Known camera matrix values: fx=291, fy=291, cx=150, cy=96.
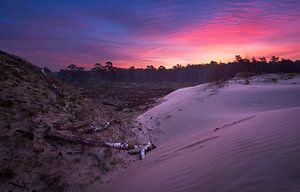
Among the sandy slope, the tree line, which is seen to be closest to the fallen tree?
the sandy slope

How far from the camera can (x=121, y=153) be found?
7.31 meters

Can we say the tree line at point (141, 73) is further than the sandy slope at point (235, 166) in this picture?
Yes

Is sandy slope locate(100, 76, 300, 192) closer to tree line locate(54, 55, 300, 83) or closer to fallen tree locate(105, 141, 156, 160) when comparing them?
fallen tree locate(105, 141, 156, 160)

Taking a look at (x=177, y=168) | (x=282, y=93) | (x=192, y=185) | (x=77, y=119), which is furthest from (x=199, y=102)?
(x=192, y=185)

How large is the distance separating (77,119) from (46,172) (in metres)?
3.01

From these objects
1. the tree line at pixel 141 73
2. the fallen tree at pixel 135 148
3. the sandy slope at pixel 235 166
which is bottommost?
the fallen tree at pixel 135 148

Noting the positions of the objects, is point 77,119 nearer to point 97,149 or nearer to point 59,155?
point 97,149

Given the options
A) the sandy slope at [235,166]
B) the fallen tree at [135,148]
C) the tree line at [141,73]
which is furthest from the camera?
the tree line at [141,73]

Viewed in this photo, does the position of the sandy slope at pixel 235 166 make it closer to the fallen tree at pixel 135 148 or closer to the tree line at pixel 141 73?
the fallen tree at pixel 135 148

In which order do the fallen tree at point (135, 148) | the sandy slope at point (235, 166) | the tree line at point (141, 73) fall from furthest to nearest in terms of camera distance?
the tree line at point (141, 73), the fallen tree at point (135, 148), the sandy slope at point (235, 166)

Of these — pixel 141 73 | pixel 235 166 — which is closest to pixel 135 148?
pixel 235 166

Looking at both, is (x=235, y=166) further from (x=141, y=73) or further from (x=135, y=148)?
(x=141, y=73)

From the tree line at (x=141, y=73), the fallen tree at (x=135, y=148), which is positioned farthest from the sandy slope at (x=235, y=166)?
the tree line at (x=141, y=73)

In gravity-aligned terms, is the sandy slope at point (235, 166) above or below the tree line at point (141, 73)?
below
